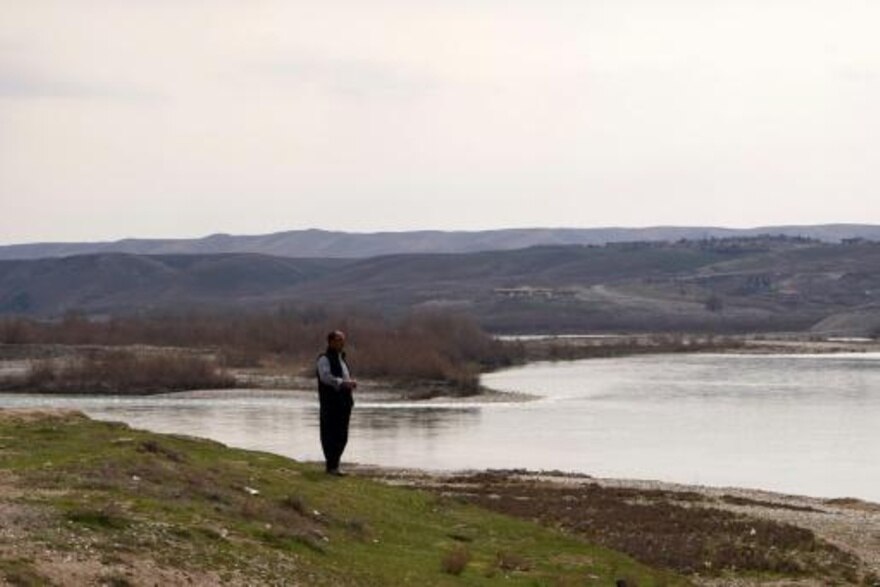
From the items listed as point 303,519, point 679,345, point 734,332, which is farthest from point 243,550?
point 734,332

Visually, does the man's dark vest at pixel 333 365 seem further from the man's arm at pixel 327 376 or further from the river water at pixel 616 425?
the river water at pixel 616 425

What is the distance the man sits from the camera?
757 inches

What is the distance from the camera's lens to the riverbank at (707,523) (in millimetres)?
17953

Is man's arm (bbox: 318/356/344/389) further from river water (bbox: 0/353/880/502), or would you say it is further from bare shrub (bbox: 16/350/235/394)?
bare shrub (bbox: 16/350/235/394)

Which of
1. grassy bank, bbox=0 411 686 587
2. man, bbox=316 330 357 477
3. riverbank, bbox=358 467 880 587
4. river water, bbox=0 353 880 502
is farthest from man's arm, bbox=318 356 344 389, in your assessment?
river water, bbox=0 353 880 502

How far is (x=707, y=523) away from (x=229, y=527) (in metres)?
9.96

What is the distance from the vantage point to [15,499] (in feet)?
42.7

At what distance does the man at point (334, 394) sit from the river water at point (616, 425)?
18161mm

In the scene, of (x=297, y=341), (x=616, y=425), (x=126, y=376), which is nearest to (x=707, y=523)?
(x=616, y=425)

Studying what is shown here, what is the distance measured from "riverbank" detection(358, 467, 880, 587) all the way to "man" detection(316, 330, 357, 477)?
367 cm

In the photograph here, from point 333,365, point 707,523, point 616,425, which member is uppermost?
point 333,365

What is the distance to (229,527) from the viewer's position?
13766 millimetres

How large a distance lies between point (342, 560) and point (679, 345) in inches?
4537

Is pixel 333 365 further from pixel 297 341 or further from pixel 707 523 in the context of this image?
pixel 297 341
